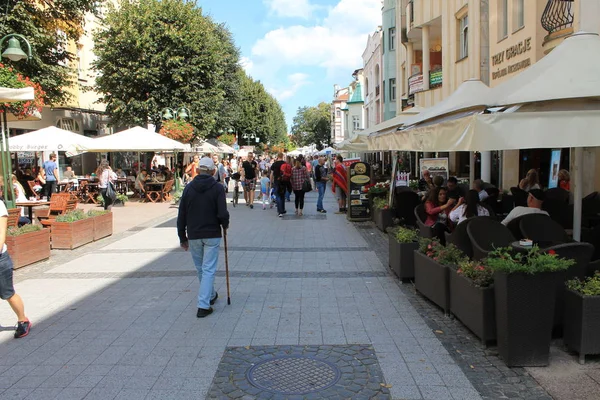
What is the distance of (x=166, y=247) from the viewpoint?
1012 centimetres

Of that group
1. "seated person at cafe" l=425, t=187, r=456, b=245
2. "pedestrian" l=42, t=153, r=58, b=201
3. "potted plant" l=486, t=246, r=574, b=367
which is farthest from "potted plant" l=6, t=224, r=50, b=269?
"pedestrian" l=42, t=153, r=58, b=201

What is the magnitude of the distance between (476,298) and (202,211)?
9.67ft

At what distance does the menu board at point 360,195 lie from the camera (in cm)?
1386

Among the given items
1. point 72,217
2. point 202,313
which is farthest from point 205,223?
point 72,217

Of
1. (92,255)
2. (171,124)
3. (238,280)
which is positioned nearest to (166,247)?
(92,255)

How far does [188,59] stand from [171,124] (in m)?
4.37

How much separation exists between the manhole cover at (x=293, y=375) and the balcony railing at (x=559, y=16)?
9.26 metres

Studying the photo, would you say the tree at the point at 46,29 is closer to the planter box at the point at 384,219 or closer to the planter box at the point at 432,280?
the planter box at the point at 384,219

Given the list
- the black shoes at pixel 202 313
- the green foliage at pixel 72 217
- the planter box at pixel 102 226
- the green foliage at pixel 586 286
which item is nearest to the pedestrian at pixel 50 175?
the planter box at pixel 102 226

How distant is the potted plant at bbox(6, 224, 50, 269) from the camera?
8.06 m

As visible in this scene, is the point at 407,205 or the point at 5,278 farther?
the point at 407,205

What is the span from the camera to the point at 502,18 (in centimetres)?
1386

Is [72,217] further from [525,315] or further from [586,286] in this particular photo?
[586,286]

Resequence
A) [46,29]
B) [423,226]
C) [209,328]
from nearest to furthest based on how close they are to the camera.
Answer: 1. [209,328]
2. [423,226]
3. [46,29]
